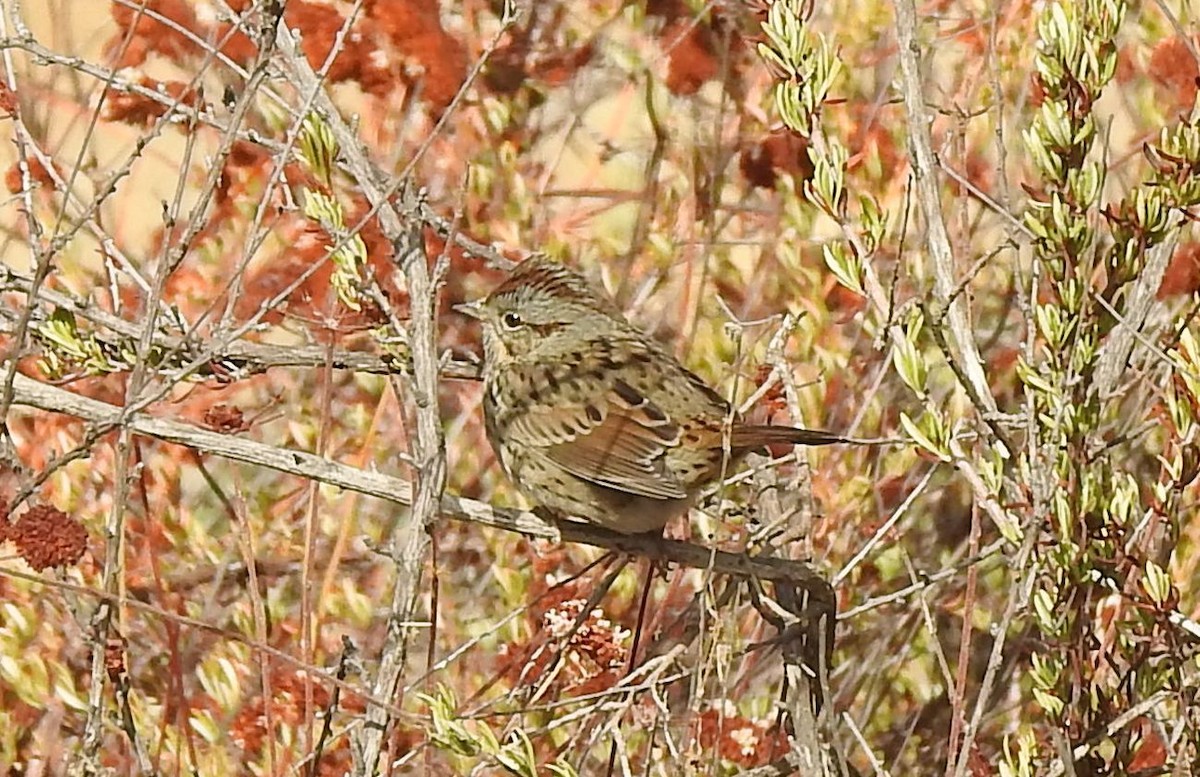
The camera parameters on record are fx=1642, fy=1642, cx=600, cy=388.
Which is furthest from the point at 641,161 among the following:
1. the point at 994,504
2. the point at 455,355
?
the point at 994,504

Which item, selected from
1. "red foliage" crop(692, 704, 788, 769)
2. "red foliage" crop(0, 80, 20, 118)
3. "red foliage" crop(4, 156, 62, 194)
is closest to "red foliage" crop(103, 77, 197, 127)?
"red foliage" crop(4, 156, 62, 194)

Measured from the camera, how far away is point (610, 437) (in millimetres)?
3742

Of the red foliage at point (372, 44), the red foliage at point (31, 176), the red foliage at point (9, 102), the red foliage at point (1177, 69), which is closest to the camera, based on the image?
the red foliage at point (9, 102)

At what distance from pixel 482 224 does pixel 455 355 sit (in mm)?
411

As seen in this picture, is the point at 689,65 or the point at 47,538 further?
the point at 689,65

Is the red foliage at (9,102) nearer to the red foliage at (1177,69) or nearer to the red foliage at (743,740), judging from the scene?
the red foliage at (743,740)

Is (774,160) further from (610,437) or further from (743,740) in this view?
(743,740)

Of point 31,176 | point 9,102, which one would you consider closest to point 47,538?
point 9,102

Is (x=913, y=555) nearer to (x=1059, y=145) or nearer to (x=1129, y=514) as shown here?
(x=1129, y=514)

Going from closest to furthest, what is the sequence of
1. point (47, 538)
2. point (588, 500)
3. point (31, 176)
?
point (47, 538)
point (588, 500)
point (31, 176)

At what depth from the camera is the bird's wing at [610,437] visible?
352cm

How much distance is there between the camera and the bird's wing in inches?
139

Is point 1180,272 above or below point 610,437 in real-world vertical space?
above

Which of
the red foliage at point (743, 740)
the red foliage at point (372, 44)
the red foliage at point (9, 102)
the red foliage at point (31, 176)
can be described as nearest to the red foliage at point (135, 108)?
the red foliage at point (372, 44)
